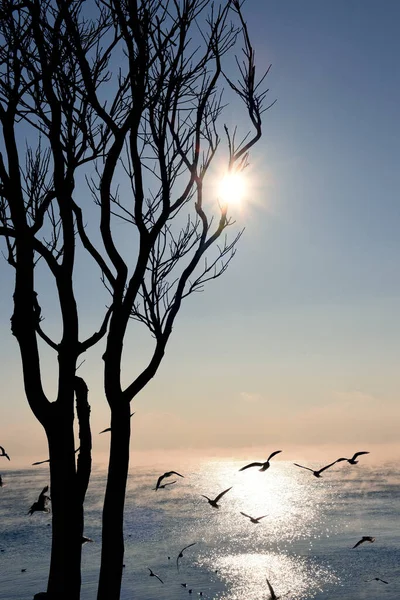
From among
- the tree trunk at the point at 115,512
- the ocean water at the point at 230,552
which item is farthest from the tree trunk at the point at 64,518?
the ocean water at the point at 230,552

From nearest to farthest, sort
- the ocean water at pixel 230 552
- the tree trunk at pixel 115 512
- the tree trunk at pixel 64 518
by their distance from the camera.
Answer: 1. the tree trunk at pixel 115 512
2. the tree trunk at pixel 64 518
3. the ocean water at pixel 230 552

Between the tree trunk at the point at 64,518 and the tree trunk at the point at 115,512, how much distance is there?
0.41 m

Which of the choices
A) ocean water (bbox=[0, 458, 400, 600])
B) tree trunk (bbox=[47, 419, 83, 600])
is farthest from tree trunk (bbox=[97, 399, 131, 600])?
ocean water (bbox=[0, 458, 400, 600])

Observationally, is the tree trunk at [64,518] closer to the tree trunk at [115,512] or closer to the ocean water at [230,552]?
the tree trunk at [115,512]

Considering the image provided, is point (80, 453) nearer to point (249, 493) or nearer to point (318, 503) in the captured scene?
point (318, 503)

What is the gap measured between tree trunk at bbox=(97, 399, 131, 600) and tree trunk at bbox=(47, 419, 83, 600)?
16.0 inches

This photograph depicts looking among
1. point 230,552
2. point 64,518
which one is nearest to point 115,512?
point 64,518

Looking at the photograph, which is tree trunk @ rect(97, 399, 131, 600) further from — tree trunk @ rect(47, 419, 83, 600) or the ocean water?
the ocean water

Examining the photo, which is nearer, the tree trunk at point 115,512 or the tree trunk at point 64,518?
the tree trunk at point 115,512

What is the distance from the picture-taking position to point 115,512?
8617mm

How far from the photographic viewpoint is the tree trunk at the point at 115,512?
27.9 ft

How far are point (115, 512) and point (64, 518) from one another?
0.74m

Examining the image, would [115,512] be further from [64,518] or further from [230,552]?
[230,552]

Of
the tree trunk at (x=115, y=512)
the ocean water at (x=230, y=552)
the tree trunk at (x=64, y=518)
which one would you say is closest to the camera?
the tree trunk at (x=115, y=512)
